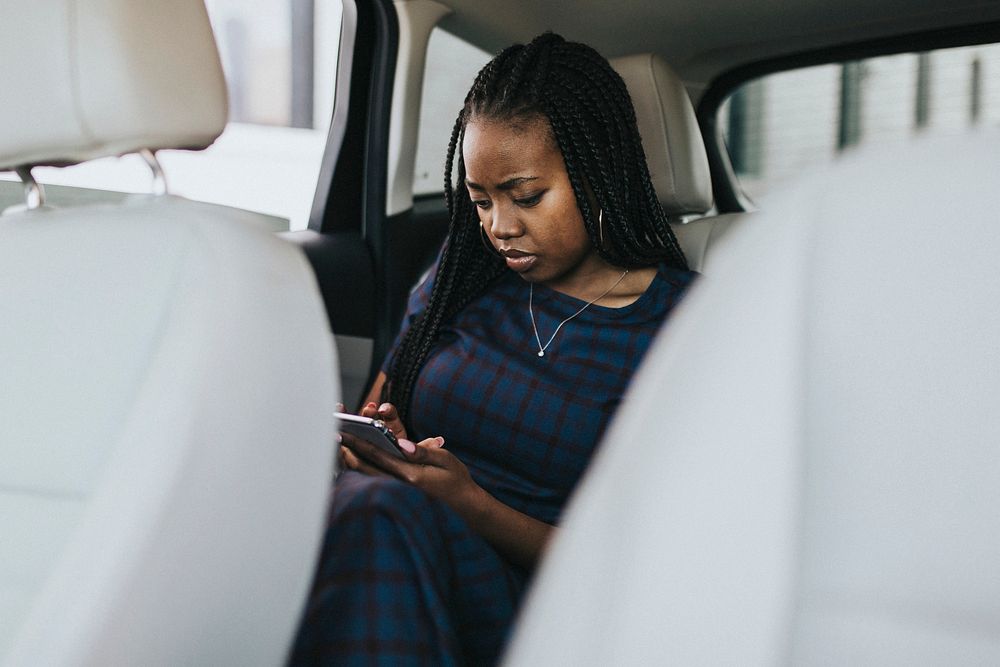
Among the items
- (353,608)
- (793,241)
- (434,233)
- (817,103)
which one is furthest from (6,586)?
(817,103)

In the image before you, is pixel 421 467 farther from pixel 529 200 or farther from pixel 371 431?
pixel 529 200

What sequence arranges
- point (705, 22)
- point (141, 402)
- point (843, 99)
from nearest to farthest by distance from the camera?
point (141, 402) → point (705, 22) → point (843, 99)

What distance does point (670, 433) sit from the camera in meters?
0.57

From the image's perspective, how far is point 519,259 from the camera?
1433mm

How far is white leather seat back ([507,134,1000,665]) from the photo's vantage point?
1.81ft

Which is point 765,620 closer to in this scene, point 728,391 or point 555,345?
point 728,391

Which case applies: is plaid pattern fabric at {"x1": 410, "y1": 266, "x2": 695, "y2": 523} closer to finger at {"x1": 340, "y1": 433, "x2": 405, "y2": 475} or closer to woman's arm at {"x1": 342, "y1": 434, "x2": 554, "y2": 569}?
woman's arm at {"x1": 342, "y1": 434, "x2": 554, "y2": 569}

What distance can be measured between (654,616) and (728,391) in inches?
4.9

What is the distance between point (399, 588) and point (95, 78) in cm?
50

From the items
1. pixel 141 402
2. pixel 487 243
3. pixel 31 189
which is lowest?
pixel 487 243

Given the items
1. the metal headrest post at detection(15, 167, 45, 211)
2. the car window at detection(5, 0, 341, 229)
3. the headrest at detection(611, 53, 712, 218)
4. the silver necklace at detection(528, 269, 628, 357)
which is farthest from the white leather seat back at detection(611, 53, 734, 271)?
the metal headrest post at detection(15, 167, 45, 211)

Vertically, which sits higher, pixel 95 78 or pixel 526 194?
pixel 95 78

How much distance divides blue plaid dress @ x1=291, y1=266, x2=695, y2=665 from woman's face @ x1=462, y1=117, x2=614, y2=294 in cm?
6

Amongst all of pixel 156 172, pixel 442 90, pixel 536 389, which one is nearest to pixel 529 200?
pixel 536 389
